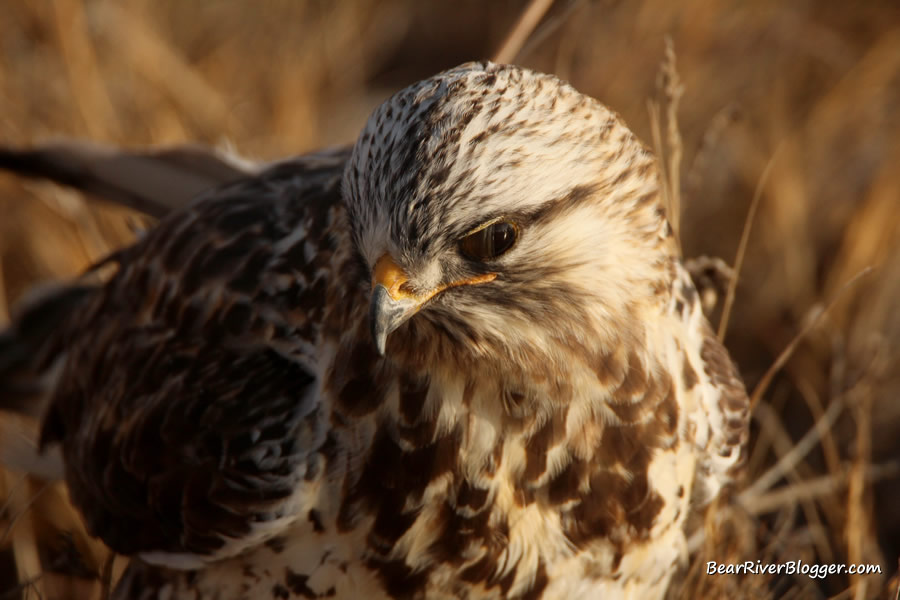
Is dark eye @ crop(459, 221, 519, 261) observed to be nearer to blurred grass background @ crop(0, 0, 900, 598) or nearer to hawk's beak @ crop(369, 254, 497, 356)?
hawk's beak @ crop(369, 254, 497, 356)

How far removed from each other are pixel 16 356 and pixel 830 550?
113 inches

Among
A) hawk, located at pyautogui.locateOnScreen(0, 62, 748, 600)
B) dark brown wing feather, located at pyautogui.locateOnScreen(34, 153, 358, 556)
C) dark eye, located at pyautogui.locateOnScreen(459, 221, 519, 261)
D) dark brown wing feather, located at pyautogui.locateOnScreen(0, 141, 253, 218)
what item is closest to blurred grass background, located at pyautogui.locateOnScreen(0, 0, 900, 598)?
dark brown wing feather, located at pyautogui.locateOnScreen(0, 141, 253, 218)

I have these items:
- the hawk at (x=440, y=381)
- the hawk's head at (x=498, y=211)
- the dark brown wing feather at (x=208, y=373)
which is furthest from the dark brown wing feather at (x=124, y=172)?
the hawk's head at (x=498, y=211)

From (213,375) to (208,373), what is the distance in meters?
0.02

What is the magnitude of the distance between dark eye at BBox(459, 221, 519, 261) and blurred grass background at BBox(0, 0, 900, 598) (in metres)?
2.19

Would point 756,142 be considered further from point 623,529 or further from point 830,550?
point 623,529

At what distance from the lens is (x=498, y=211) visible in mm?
1977

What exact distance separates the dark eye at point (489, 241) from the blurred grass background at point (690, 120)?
2192 millimetres

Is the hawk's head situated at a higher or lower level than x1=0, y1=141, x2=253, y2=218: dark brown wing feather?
lower

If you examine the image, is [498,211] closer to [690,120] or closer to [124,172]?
[124,172]

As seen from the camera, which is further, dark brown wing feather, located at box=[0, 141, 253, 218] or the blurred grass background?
the blurred grass background

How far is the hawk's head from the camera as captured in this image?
6.47ft

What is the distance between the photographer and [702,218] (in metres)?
Result: 4.89

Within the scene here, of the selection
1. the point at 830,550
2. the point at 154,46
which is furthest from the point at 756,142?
the point at 154,46
